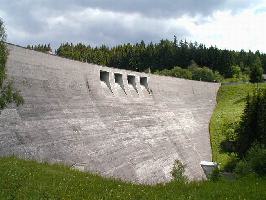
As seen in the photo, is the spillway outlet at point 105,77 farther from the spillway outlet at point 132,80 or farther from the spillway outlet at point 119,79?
the spillway outlet at point 132,80

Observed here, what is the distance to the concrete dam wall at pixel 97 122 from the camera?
969 inches

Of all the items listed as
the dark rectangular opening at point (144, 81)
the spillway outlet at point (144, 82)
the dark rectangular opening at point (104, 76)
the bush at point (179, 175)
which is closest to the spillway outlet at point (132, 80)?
the spillway outlet at point (144, 82)

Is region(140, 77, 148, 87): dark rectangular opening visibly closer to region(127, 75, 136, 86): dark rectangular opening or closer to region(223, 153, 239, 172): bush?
region(127, 75, 136, 86): dark rectangular opening

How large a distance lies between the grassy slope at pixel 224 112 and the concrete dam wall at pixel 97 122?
143cm

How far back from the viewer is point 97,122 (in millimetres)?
32438

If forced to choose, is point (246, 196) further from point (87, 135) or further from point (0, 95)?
point (87, 135)

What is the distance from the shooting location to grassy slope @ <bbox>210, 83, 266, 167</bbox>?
49162mm

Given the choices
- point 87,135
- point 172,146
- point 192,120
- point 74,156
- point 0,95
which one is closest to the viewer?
point 0,95

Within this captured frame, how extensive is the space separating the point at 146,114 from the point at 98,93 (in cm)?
699

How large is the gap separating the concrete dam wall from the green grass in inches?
314

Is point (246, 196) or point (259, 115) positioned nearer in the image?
point (246, 196)

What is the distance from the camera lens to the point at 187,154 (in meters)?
41.7

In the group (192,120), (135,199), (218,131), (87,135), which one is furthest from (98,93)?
(135,199)

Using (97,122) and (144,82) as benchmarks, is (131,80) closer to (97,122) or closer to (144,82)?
(144,82)
